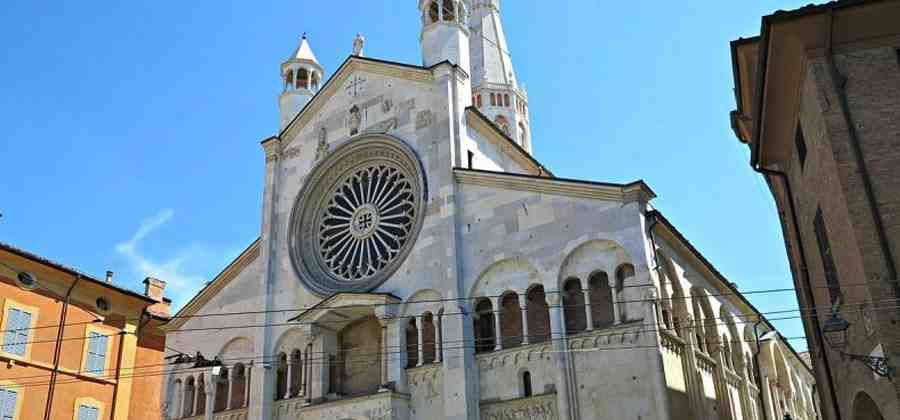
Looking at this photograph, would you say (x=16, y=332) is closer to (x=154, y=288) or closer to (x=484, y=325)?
(x=154, y=288)

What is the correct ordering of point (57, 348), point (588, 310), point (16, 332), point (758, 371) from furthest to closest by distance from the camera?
point (758, 371), point (57, 348), point (16, 332), point (588, 310)

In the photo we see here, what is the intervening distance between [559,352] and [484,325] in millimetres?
2621

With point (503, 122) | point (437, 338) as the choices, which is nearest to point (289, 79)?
point (437, 338)

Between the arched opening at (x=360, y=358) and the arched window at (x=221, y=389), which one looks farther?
the arched window at (x=221, y=389)

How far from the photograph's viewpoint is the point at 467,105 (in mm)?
23344

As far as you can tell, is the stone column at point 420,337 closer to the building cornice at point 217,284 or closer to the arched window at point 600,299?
the arched window at point 600,299

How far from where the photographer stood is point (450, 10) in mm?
25219

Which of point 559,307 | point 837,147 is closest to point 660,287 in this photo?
point 559,307

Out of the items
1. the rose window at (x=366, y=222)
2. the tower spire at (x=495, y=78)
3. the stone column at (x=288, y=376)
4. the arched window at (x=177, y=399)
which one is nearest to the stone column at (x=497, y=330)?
the rose window at (x=366, y=222)

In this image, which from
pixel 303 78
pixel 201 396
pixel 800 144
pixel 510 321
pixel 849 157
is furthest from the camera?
pixel 303 78

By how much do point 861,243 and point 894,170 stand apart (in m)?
1.19

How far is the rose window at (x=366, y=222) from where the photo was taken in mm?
22797

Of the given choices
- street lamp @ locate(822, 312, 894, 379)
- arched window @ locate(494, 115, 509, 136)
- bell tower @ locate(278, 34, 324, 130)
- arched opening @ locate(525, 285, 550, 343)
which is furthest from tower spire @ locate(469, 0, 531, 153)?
street lamp @ locate(822, 312, 894, 379)

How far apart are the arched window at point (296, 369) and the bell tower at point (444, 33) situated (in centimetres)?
938
